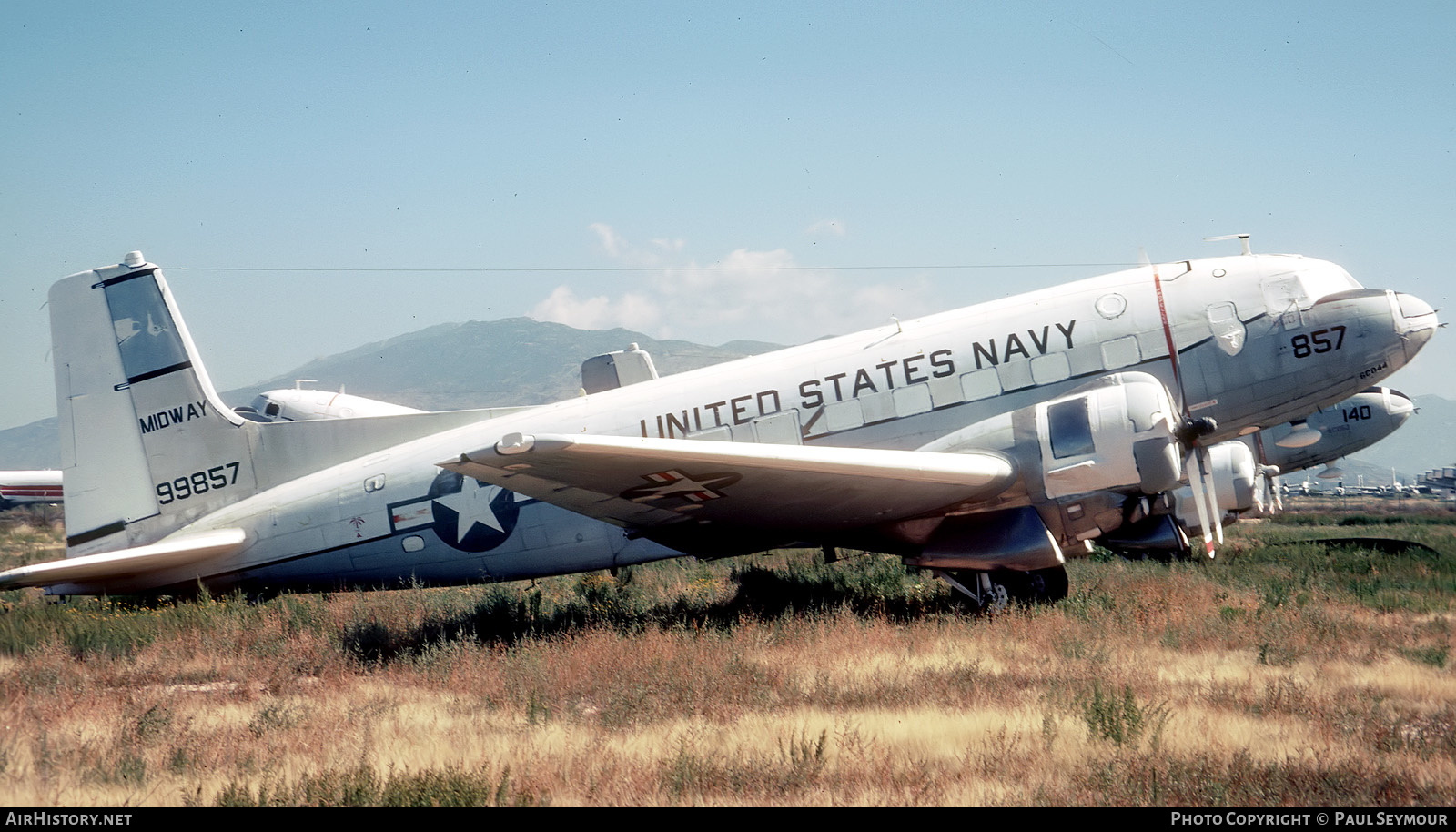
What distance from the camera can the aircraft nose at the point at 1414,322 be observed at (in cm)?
1184

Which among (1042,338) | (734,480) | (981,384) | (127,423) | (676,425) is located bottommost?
(734,480)

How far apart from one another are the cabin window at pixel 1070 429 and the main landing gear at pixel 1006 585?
6.24 feet

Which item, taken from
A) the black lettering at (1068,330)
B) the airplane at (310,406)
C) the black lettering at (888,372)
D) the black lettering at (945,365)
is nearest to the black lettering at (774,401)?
the black lettering at (888,372)

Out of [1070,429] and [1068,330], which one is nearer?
[1070,429]

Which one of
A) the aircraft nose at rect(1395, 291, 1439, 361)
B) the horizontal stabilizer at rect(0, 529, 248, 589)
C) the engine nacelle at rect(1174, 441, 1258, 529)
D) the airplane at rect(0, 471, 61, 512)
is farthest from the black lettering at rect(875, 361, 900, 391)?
the airplane at rect(0, 471, 61, 512)

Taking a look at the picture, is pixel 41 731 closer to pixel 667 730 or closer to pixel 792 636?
pixel 667 730

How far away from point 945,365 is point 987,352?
22.2 inches

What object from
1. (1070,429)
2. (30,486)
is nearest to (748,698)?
(1070,429)

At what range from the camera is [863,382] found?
12336 mm

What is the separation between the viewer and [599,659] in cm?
1010

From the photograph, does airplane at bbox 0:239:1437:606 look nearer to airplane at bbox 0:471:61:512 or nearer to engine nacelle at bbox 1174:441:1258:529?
engine nacelle at bbox 1174:441:1258:529

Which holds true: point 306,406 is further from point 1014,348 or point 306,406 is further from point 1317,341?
point 1317,341

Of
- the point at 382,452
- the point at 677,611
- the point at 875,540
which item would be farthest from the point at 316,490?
the point at 875,540
